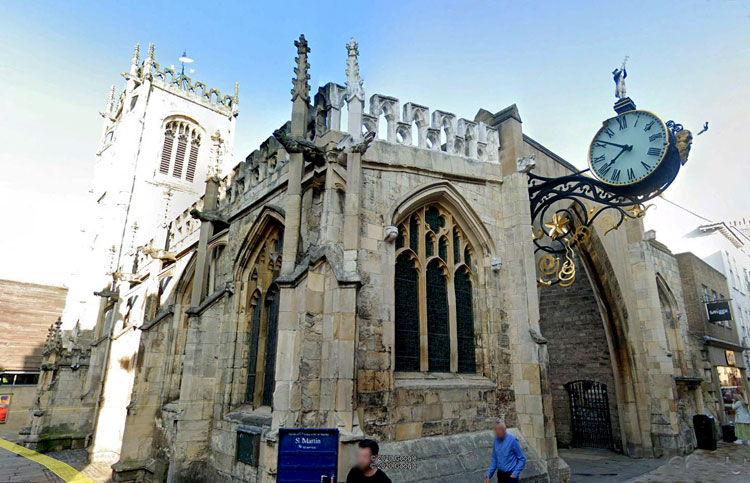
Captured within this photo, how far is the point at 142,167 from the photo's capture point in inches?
1068

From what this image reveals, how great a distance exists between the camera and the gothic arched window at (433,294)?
794 cm

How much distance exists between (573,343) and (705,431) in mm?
4407

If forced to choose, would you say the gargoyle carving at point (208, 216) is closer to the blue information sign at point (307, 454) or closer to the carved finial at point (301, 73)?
the carved finial at point (301, 73)

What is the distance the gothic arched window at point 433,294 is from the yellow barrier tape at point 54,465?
990 cm

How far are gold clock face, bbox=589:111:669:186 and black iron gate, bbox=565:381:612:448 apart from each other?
29.7ft

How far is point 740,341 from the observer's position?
26.3m

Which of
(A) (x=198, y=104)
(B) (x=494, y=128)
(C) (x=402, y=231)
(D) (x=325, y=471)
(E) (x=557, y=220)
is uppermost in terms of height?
(A) (x=198, y=104)

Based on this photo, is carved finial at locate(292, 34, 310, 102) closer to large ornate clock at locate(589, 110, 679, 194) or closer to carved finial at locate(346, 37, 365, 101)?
carved finial at locate(346, 37, 365, 101)

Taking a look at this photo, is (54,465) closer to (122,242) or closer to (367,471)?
(122,242)

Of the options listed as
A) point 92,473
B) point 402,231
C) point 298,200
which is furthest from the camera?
point 92,473

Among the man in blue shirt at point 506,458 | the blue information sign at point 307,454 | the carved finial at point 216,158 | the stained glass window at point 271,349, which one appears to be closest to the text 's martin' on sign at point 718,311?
the man in blue shirt at point 506,458

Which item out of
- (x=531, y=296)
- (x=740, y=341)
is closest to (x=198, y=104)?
(x=531, y=296)

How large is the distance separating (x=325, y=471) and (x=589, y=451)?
12.2m

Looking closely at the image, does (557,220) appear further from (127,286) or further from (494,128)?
(127,286)
